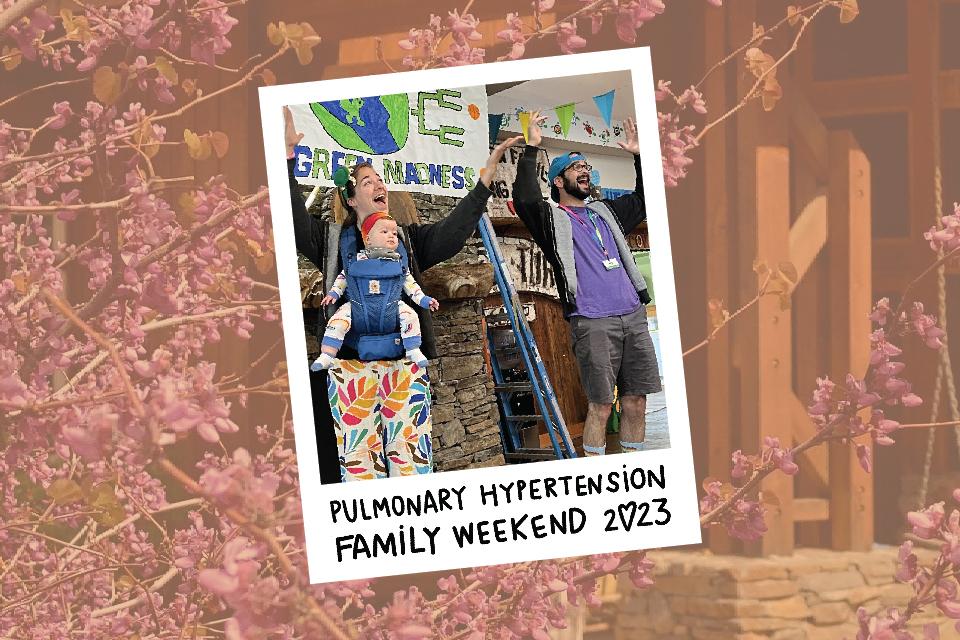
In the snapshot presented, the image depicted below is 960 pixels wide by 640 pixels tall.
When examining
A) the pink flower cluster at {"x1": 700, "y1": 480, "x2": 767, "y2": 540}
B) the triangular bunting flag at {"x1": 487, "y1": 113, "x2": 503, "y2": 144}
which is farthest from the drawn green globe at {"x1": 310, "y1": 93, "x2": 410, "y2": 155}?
the pink flower cluster at {"x1": 700, "y1": 480, "x2": 767, "y2": 540}

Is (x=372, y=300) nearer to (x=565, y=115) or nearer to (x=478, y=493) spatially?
(x=478, y=493)

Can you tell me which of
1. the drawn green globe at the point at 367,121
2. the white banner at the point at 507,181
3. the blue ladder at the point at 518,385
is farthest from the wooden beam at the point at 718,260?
the drawn green globe at the point at 367,121

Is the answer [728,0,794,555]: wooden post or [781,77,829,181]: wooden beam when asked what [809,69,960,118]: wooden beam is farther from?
[728,0,794,555]: wooden post

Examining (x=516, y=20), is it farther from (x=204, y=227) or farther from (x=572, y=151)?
(x=204, y=227)

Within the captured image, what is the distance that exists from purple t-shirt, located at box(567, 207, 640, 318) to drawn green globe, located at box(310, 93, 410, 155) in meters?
0.57

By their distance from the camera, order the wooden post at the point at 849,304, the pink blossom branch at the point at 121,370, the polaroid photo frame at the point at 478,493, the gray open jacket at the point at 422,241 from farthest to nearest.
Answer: the wooden post at the point at 849,304 → the gray open jacket at the point at 422,241 → the polaroid photo frame at the point at 478,493 → the pink blossom branch at the point at 121,370

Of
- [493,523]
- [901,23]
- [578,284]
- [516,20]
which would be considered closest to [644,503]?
[493,523]

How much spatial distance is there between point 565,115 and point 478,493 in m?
1.11

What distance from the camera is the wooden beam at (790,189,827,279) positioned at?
Answer: 5.02m

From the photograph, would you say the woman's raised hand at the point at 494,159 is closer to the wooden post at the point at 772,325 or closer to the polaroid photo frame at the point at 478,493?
the polaroid photo frame at the point at 478,493

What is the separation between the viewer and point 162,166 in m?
5.40

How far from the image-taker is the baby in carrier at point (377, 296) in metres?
2.30

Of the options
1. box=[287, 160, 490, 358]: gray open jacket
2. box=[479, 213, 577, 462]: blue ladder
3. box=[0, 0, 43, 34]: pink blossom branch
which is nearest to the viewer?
box=[0, 0, 43, 34]: pink blossom branch

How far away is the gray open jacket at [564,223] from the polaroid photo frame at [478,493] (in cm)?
27
